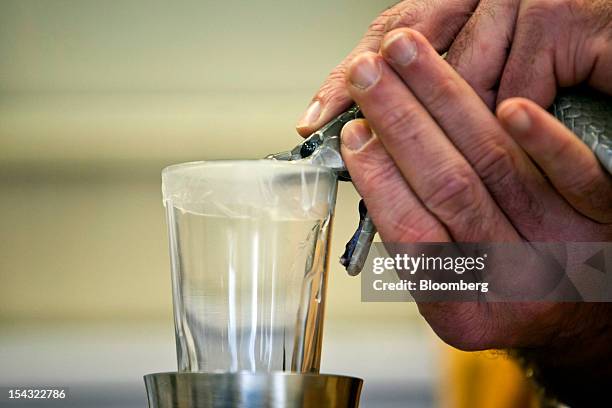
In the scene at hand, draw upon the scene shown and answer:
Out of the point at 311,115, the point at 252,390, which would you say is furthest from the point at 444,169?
the point at 252,390

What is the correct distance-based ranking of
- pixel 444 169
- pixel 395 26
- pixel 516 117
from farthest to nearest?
1. pixel 395 26
2. pixel 444 169
3. pixel 516 117

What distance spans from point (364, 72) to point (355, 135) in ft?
0.19

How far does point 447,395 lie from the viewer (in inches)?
62.0

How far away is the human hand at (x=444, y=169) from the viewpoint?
1.96ft

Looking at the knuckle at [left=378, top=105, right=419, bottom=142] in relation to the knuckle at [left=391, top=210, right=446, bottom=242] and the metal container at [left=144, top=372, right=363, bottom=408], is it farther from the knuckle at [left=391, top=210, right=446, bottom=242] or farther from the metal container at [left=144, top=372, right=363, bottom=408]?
the metal container at [left=144, top=372, right=363, bottom=408]

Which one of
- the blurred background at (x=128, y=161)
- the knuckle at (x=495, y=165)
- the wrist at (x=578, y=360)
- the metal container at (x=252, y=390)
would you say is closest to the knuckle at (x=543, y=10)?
the knuckle at (x=495, y=165)

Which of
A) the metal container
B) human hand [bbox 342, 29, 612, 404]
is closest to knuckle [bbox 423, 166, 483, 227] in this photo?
human hand [bbox 342, 29, 612, 404]

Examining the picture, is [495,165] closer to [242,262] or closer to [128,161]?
[242,262]

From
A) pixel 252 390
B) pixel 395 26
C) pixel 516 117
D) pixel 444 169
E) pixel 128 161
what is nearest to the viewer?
pixel 252 390

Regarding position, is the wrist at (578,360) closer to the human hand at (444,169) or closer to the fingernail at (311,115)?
the human hand at (444,169)

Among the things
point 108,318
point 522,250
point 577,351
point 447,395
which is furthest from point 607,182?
point 108,318

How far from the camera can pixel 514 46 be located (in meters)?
0.65

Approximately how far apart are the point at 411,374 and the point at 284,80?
0.82m

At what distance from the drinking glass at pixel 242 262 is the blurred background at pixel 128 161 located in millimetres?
1532
